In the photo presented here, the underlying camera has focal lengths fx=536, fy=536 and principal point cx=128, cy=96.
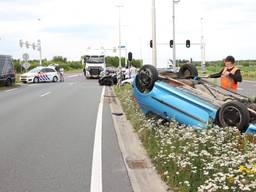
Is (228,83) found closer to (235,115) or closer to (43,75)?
(235,115)

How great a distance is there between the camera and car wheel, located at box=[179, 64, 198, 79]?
40.6ft

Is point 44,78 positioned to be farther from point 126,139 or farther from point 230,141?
point 230,141

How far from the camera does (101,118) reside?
1572 centimetres

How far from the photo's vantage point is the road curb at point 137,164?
22.5 ft

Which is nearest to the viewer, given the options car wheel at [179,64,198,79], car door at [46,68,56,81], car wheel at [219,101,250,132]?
car wheel at [219,101,250,132]

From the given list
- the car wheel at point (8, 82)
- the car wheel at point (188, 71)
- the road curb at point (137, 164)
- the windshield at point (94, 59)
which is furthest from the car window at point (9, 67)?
the car wheel at point (188, 71)

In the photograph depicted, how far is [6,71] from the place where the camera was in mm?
40188

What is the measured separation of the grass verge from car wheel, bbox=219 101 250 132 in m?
0.47

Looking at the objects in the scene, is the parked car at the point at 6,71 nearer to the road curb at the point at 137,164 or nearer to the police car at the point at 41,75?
the police car at the point at 41,75

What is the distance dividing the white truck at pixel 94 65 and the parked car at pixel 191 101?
150ft

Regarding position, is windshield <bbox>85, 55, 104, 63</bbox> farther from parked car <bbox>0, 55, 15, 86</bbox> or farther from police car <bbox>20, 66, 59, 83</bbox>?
parked car <bbox>0, 55, 15, 86</bbox>

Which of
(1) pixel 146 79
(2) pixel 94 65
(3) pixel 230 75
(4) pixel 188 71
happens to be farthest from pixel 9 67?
(3) pixel 230 75

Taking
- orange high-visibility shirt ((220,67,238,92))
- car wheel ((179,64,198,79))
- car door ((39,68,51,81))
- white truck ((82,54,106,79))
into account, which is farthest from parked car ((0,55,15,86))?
orange high-visibility shirt ((220,67,238,92))

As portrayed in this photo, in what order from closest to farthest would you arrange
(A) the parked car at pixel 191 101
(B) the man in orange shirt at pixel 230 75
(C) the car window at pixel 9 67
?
1. (A) the parked car at pixel 191 101
2. (B) the man in orange shirt at pixel 230 75
3. (C) the car window at pixel 9 67
